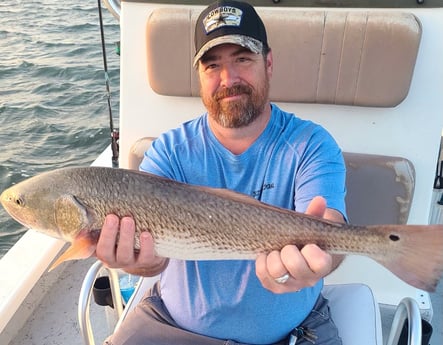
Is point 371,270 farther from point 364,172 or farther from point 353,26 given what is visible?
point 353,26

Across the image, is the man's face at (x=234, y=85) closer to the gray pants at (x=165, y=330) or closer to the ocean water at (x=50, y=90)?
the gray pants at (x=165, y=330)

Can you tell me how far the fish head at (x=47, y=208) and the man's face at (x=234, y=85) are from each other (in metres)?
0.74

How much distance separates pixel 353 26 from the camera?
2717 millimetres

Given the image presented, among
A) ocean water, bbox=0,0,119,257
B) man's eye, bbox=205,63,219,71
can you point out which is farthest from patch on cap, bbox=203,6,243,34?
ocean water, bbox=0,0,119,257

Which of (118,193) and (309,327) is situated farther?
(309,327)

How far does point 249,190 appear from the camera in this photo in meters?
2.07

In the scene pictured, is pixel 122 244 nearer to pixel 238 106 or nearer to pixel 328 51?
pixel 238 106

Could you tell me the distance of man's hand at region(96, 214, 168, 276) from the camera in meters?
1.65

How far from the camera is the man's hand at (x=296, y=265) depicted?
154 cm

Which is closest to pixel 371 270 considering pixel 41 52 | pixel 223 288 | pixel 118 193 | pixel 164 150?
pixel 223 288

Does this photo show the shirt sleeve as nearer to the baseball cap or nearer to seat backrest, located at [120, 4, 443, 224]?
the baseball cap

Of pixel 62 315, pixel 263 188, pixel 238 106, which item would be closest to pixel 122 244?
pixel 263 188

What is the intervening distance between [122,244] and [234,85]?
0.83m

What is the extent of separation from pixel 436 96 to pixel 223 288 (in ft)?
5.43
